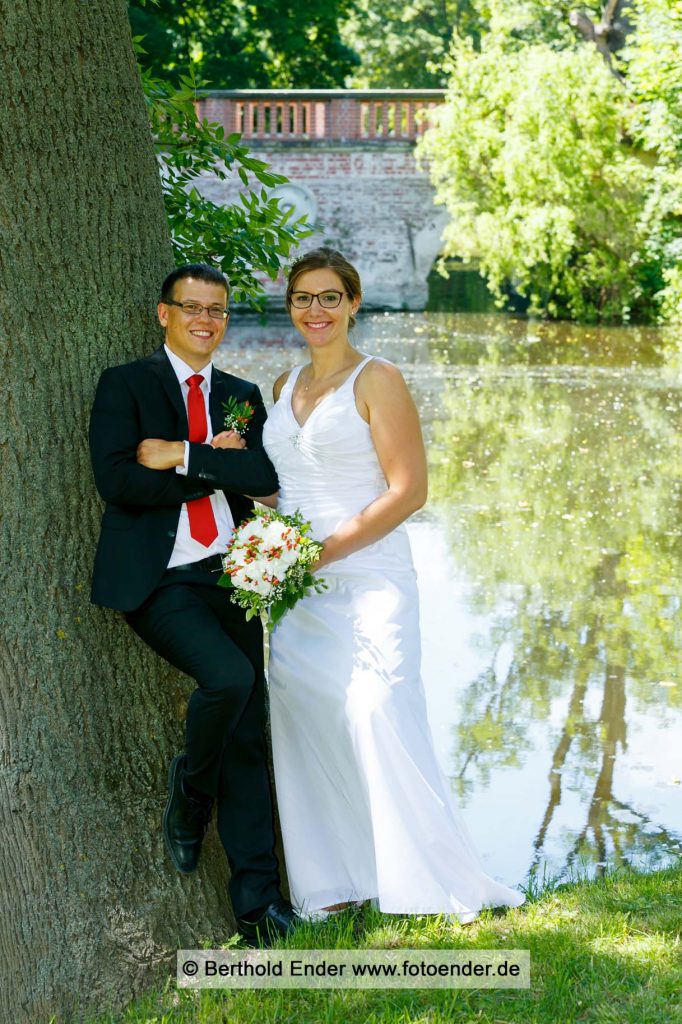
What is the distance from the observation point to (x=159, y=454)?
4070 mm

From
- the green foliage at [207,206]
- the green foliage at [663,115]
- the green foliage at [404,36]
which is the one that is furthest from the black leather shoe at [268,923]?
the green foliage at [404,36]

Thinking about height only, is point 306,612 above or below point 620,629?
above

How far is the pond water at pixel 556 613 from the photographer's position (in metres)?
6.05

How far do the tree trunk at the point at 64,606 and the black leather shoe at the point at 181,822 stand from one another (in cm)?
6

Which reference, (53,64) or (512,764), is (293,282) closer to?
(53,64)

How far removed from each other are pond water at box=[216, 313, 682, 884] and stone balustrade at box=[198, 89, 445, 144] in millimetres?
13167

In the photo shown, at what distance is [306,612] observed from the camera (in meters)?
4.48

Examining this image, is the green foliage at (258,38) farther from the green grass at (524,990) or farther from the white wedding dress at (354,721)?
the green grass at (524,990)

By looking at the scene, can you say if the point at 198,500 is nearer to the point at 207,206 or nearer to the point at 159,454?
the point at 159,454

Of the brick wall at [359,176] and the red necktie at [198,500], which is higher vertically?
the brick wall at [359,176]

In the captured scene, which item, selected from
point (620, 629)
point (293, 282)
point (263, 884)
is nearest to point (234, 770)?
point (263, 884)

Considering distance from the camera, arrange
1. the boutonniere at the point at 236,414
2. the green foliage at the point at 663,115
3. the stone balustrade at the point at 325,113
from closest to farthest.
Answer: the boutonniere at the point at 236,414, the green foliage at the point at 663,115, the stone balustrade at the point at 325,113

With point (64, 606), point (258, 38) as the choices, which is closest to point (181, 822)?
point (64, 606)

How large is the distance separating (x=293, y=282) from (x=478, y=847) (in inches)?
106
